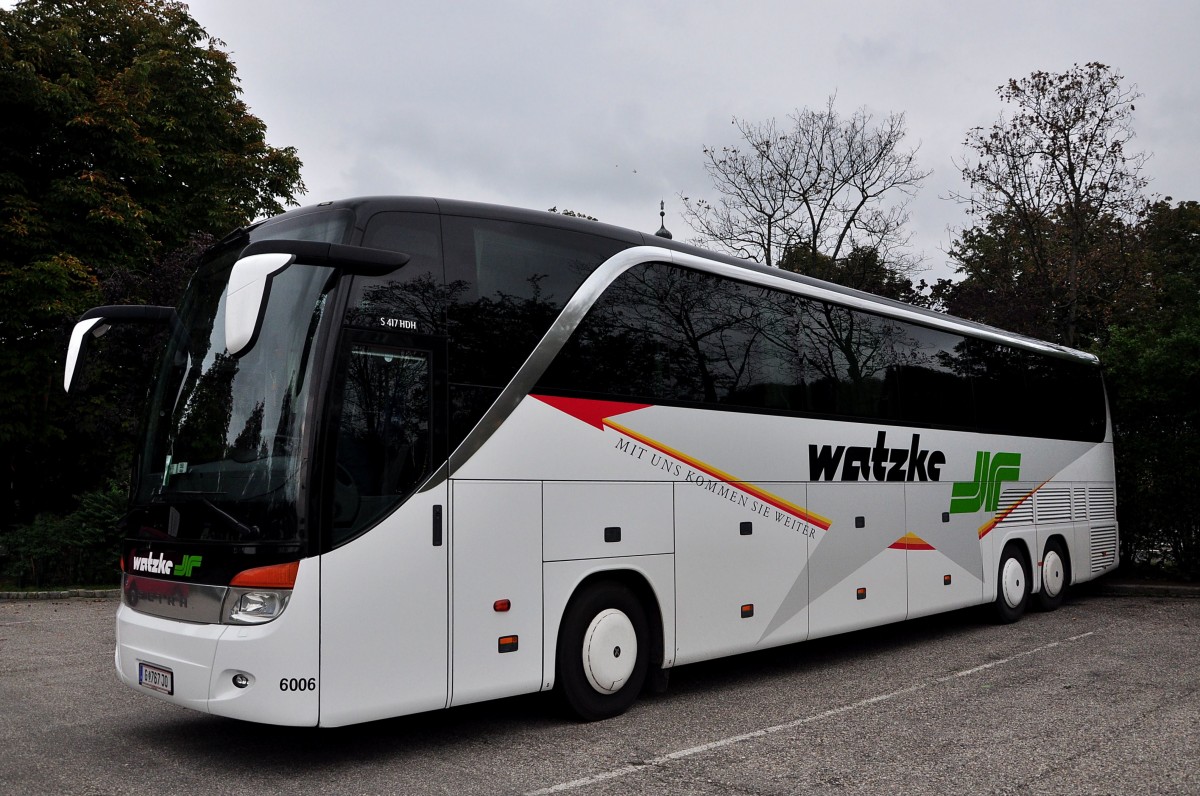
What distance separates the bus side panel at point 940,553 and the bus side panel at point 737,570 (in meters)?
2.10

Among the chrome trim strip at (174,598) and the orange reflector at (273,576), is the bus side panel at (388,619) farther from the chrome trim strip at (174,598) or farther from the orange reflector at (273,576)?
the chrome trim strip at (174,598)

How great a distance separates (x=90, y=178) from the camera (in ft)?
71.7

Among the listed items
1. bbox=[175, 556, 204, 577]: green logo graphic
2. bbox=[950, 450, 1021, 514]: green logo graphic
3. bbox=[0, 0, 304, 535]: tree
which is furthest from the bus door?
bbox=[0, 0, 304, 535]: tree

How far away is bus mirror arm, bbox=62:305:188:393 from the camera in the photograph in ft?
23.6

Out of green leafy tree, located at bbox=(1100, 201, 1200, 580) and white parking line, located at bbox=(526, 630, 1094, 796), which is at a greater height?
green leafy tree, located at bbox=(1100, 201, 1200, 580)

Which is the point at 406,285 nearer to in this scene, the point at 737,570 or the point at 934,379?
the point at 737,570

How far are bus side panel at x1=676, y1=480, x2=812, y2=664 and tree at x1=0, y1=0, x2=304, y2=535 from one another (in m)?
13.7

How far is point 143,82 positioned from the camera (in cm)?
2336

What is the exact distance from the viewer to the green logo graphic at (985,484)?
11867mm

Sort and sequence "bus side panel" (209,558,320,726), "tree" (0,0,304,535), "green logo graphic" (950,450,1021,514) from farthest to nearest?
"tree" (0,0,304,535) < "green logo graphic" (950,450,1021,514) < "bus side panel" (209,558,320,726)

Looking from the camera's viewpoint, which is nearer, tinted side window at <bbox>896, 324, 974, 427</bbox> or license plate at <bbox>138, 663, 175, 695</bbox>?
license plate at <bbox>138, 663, 175, 695</bbox>

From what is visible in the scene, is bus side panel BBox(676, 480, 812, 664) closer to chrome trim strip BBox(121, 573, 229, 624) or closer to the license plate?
chrome trim strip BBox(121, 573, 229, 624)

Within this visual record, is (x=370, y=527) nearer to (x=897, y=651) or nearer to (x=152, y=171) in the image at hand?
(x=897, y=651)

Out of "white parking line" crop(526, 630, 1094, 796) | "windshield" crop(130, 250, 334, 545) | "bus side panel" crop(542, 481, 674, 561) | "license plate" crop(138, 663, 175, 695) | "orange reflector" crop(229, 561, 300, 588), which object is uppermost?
"windshield" crop(130, 250, 334, 545)
